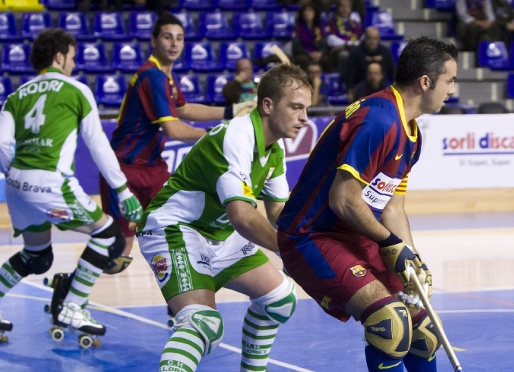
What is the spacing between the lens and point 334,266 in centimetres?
395

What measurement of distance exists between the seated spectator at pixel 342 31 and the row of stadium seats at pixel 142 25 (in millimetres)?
886

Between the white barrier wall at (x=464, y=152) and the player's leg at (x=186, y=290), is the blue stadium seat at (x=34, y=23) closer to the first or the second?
the white barrier wall at (x=464, y=152)

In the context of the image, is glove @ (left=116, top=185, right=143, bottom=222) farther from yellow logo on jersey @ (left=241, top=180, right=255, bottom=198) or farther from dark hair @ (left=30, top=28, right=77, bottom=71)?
yellow logo on jersey @ (left=241, top=180, right=255, bottom=198)

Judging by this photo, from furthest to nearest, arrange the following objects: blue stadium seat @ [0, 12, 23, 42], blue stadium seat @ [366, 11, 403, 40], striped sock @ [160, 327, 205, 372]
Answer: blue stadium seat @ [366, 11, 403, 40]
blue stadium seat @ [0, 12, 23, 42]
striped sock @ [160, 327, 205, 372]

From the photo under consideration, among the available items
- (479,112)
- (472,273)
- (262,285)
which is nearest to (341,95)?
(479,112)

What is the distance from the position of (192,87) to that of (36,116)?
330 inches

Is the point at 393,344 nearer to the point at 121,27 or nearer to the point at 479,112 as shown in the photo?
the point at 479,112

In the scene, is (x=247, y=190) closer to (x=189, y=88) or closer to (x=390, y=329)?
(x=390, y=329)

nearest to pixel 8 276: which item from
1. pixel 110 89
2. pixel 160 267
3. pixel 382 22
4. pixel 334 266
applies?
pixel 160 267

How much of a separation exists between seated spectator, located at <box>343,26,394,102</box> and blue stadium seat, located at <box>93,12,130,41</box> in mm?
3696

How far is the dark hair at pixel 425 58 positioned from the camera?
3875mm

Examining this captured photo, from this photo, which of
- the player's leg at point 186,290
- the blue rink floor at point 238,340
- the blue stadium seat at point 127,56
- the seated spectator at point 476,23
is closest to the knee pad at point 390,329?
the player's leg at point 186,290

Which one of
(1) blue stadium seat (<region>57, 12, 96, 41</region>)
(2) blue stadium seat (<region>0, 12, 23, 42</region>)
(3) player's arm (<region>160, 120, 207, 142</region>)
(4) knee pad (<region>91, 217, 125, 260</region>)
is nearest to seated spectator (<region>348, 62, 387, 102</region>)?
(1) blue stadium seat (<region>57, 12, 96, 41</region>)

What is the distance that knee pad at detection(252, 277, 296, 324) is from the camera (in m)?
4.67
